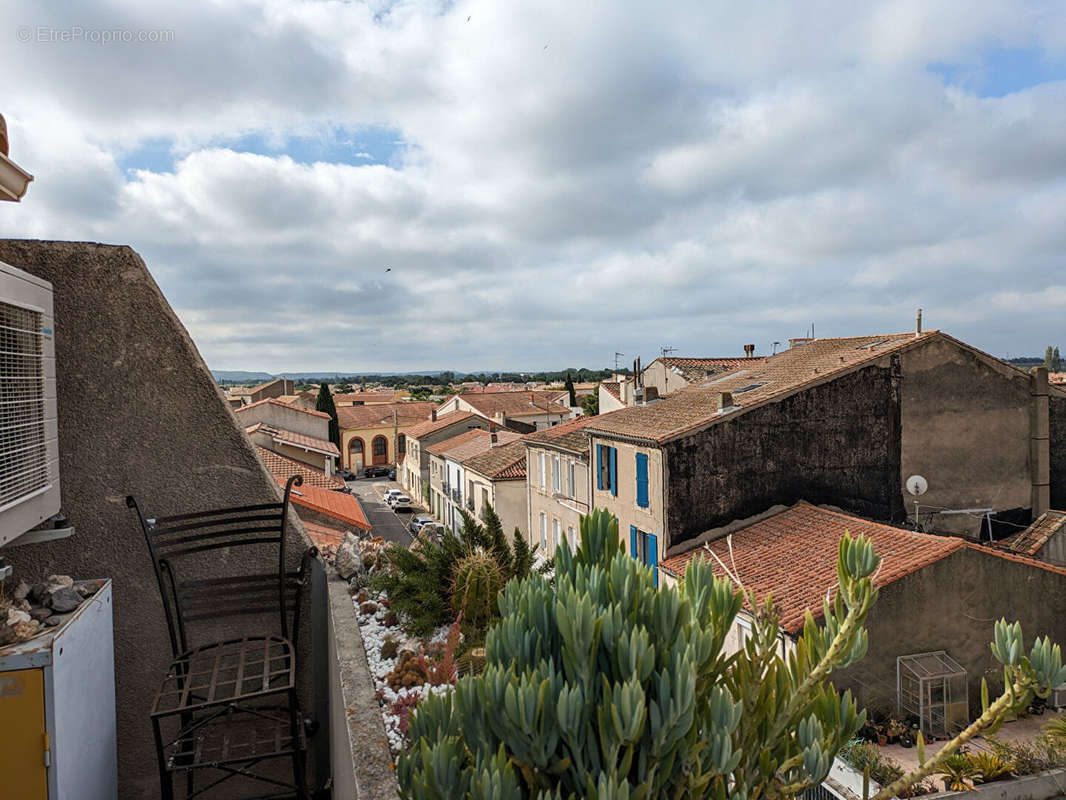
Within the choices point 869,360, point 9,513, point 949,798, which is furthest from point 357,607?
point 869,360

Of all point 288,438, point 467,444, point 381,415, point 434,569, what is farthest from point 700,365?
point 381,415

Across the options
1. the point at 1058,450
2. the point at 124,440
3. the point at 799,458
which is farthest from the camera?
the point at 1058,450

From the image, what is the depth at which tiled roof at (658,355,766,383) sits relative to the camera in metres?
27.0

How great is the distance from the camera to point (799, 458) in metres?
16.7

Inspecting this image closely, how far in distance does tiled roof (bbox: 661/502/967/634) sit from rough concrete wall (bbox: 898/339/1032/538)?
347 cm

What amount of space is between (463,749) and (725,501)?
1528 centimetres

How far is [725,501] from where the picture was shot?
1642 centimetres

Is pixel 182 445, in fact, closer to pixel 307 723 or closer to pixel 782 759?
pixel 307 723

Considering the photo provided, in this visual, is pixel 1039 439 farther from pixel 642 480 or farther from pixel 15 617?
pixel 15 617

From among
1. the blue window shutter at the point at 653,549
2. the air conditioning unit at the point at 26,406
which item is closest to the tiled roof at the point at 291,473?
the blue window shutter at the point at 653,549

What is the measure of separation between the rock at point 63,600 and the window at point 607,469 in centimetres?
1669

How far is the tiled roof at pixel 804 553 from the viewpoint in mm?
11383

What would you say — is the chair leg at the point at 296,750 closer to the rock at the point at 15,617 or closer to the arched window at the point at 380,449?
the rock at the point at 15,617

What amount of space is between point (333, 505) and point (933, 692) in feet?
37.4
